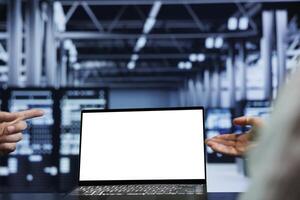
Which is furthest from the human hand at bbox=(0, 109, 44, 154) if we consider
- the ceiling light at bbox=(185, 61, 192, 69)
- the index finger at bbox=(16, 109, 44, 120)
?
the ceiling light at bbox=(185, 61, 192, 69)

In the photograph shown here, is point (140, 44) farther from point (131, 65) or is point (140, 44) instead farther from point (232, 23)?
point (131, 65)

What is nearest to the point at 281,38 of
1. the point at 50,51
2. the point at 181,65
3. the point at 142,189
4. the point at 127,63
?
the point at 50,51

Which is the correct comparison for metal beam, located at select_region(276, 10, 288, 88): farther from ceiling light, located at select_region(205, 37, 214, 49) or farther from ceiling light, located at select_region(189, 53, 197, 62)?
ceiling light, located at select_region(189, 53, 197, 62)

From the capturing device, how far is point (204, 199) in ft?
3.80

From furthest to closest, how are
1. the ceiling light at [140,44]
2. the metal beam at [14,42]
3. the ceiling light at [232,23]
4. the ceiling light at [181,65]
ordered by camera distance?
1. the ceiling light at [181,65]
2. the ceiling light at [140,44]
3. the ceiling light at [232,23]
4. the metal beam at [14,42]

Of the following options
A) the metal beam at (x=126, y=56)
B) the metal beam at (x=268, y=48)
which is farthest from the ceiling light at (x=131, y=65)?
the metal beam at (x=268, y=48)

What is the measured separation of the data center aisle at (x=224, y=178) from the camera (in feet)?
25.4

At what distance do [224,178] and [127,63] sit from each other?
12.0 meters

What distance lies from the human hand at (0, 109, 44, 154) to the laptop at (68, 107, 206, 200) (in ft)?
0.64

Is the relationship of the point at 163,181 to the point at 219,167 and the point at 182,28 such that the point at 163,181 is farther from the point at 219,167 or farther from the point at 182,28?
the point at 182,28

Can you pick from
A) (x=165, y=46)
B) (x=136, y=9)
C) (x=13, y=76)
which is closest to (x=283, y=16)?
(x=136, y=9)

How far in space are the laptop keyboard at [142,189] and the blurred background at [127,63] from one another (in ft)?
1.19

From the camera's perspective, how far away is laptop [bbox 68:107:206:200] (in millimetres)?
1367

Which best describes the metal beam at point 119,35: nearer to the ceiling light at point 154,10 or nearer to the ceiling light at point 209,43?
the ceiling light at point 154,10
